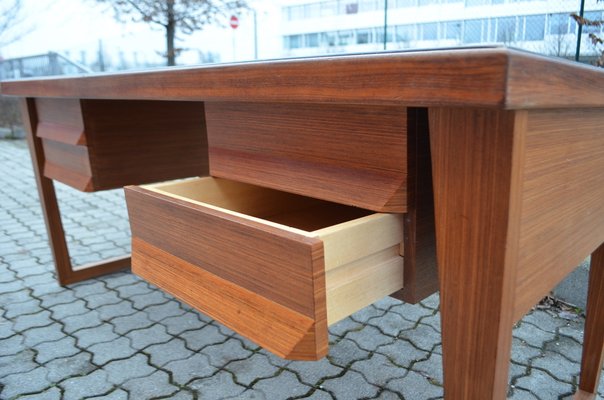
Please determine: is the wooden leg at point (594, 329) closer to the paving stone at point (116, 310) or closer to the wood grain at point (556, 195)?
the wood grain at point (556, 195)

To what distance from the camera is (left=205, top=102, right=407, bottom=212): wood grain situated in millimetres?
607

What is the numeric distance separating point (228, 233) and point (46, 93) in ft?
3.03

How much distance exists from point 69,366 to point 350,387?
0.77 meters

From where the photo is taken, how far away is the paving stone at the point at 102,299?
172 cm

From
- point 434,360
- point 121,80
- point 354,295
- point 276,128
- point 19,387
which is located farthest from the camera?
point 434,360

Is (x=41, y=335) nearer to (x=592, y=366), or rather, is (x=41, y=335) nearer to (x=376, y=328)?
(x=376, y=328)

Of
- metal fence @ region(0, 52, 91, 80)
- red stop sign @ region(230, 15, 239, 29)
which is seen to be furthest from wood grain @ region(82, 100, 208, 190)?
metal fence @ region(0, 52, 91, 80)

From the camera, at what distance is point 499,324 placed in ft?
1.58

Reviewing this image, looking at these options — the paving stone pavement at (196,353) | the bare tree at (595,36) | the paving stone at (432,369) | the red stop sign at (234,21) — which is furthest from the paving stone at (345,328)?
the red stop sign at (234,21)

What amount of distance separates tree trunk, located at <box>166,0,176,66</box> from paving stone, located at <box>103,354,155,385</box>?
2603mm

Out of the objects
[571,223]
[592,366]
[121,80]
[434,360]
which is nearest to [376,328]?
[434,360]

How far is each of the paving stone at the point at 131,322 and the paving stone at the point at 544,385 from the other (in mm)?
Answer: 1116

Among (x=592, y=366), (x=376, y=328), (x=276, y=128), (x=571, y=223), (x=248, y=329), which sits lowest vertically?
(x=376, y=328)

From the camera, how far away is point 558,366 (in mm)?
1302
